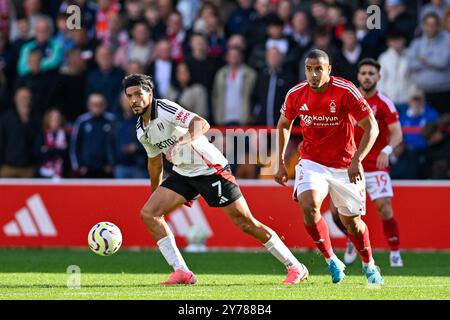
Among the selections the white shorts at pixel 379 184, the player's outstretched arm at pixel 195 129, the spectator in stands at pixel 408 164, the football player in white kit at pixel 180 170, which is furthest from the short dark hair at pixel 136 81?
the spectator in stands at pixel 408 164

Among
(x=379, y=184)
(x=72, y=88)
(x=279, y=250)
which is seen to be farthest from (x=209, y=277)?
(x=72, y=88)

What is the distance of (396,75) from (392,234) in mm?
4288

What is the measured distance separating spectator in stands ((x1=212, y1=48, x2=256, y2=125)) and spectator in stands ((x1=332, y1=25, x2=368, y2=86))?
1.52 m

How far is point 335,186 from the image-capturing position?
1121 cm

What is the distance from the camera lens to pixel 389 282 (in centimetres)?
1141

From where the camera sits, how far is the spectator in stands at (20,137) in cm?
1875

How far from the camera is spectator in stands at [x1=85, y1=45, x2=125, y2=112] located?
19.0 m

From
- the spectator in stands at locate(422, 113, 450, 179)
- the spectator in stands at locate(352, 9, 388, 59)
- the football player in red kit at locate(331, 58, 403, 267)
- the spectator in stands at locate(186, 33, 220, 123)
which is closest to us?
the football player in red kit at locate(331, 58, 403, 267)

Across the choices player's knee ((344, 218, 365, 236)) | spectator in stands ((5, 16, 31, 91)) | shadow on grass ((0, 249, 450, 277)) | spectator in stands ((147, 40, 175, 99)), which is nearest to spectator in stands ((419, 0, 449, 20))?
spectator in stands ((147, 40, 175, 99))

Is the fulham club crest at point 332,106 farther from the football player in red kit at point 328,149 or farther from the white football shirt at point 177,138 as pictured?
the white football shirt at point 177,138

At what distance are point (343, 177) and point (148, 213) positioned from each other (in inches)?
80.8

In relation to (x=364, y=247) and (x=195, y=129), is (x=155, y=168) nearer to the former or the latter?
(x=195, y=129)

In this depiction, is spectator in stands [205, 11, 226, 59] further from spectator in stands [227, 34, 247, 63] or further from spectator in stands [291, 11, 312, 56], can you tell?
spectator in stands [291, 11, 312, 56]

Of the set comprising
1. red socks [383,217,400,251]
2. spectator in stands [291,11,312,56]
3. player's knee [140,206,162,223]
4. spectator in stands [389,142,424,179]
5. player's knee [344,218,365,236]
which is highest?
spectator in stands [291,11,312,56]
